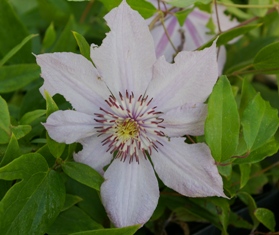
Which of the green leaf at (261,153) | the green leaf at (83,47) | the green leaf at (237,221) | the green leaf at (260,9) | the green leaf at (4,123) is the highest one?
the green leaf at (83,47)

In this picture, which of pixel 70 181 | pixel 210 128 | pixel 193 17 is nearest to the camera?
pixel 210 128

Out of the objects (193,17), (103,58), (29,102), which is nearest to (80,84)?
(103,58)

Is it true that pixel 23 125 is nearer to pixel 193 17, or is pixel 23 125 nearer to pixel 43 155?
pixel 43 155

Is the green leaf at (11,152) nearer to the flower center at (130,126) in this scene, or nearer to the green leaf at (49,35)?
the flower center at (130,126)

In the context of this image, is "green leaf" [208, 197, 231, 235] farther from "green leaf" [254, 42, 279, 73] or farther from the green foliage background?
"green leaf" [254, 42, 279, 73]

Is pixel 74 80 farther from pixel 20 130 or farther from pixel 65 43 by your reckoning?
pixel 65 43

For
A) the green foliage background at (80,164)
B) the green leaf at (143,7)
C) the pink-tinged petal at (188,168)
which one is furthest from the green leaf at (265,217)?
the green leaf at (143,7)

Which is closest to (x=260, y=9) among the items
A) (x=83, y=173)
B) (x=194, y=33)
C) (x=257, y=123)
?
(x=194, y=33)
